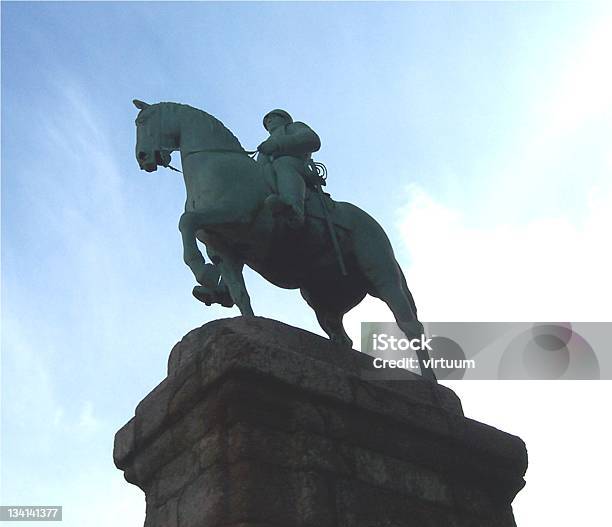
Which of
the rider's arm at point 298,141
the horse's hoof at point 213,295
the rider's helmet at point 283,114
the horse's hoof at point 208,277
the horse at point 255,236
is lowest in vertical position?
the horse's hoof at point 213,295

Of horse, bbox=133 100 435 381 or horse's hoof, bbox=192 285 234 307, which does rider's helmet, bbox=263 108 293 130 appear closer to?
horse, bbox=133 100 435 381

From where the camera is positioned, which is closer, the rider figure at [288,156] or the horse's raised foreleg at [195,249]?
the horse's raised foreleg at [195,249]

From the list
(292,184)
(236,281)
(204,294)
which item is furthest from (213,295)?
(292,184)

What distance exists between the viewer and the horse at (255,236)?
4848 millimetres

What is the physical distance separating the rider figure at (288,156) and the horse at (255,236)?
77 millimetres

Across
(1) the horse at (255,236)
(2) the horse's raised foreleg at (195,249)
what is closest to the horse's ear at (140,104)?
(1) the horse at (255,236)

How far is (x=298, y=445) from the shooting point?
362cm

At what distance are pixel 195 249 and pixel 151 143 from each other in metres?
1.26

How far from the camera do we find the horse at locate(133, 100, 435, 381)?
485 centimetres

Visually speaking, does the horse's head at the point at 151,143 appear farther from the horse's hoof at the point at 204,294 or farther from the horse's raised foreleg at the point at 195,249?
the horse's hoof at the point at 204,294

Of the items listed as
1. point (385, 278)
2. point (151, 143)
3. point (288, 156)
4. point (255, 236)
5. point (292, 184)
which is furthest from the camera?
point (151, 143)

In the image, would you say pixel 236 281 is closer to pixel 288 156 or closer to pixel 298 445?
pixel 288 156

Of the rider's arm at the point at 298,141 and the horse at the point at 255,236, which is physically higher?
the rider's arm at the point at 298,141

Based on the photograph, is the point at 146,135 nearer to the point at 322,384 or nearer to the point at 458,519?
the point at 322,384
